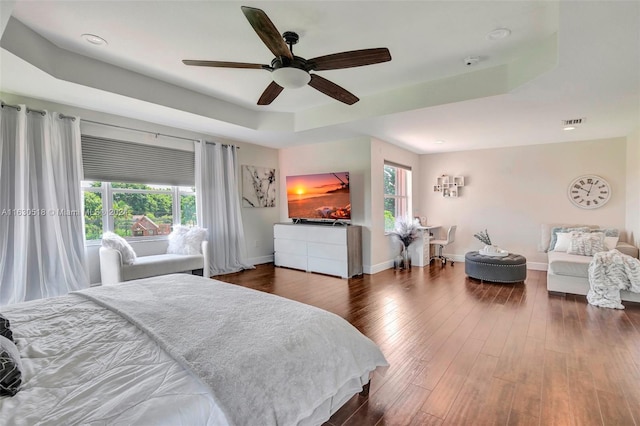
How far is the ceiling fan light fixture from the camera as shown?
2275 mm

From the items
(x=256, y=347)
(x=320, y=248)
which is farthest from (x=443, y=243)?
(x=256, y=347)

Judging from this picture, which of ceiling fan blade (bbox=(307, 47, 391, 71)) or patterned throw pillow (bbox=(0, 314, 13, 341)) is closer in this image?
patterned throw pillow (bbox=(0, 314, 13, 341))

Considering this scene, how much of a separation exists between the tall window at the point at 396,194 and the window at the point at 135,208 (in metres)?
3.57

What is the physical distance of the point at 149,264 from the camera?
399 centimetres

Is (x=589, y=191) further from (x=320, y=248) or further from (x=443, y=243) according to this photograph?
(x=320, y=248)

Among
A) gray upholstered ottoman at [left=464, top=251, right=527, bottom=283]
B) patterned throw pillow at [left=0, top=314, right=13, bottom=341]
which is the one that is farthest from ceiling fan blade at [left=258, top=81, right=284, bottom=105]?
gray upholstered ottoman at [left=464, top=251, right=527, bottom=283]

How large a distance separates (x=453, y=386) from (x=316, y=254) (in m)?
3.58

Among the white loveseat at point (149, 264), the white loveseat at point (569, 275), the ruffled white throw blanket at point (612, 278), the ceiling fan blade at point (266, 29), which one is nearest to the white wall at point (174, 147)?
the white loveseat at point (149, 264)

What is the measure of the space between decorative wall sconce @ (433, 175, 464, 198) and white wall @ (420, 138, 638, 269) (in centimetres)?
10

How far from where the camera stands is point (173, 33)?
2.61 m

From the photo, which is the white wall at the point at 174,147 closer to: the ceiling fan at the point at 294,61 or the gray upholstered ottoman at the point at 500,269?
the ceiling fan at the point at 294,61

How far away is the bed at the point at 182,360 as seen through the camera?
3.22 ft

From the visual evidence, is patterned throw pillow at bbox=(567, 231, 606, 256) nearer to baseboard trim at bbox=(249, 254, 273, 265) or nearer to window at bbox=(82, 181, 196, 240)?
baseboard trim at bbox=(249, 254, 273, 265)

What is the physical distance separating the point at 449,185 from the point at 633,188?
2.77m
